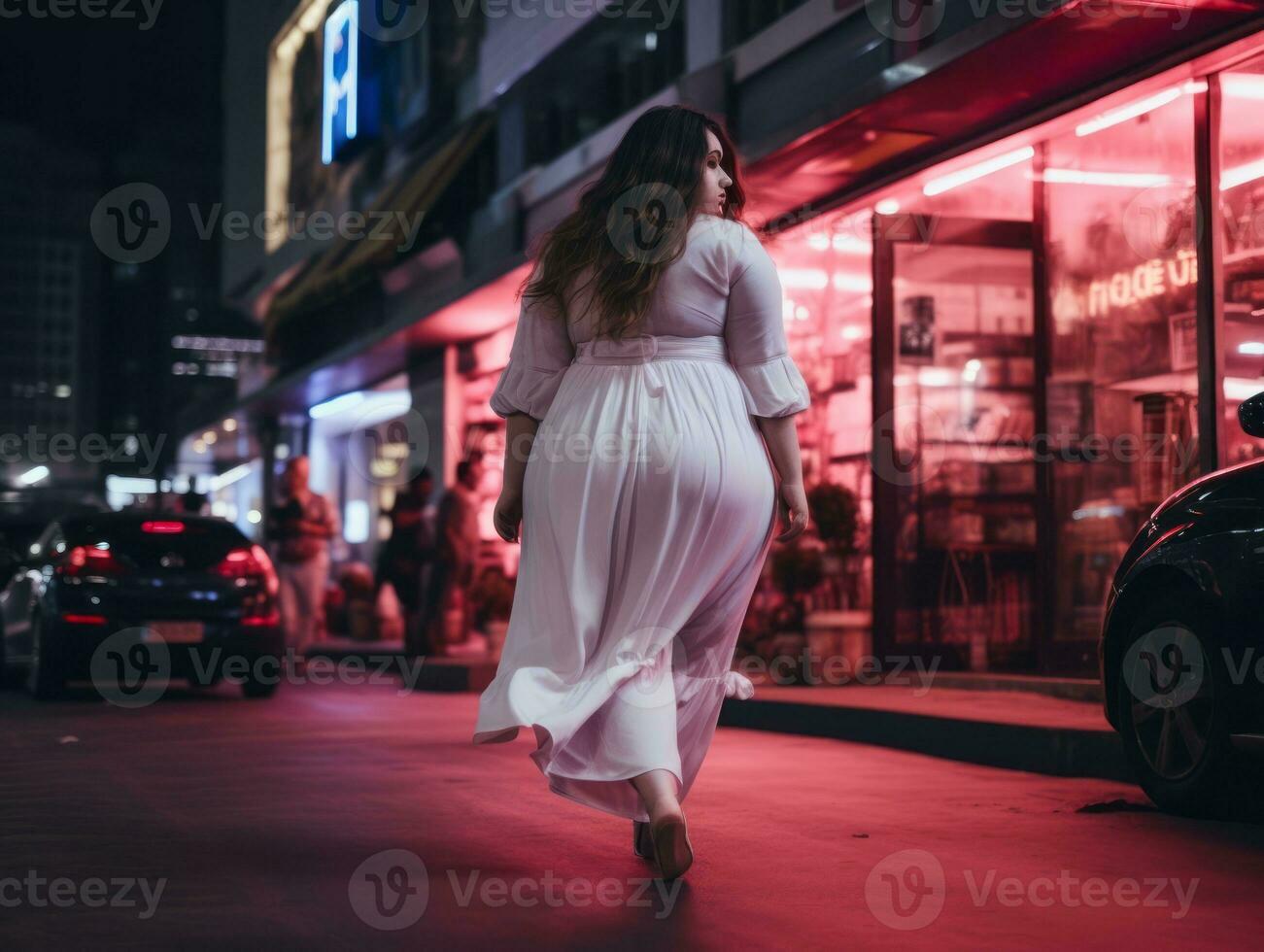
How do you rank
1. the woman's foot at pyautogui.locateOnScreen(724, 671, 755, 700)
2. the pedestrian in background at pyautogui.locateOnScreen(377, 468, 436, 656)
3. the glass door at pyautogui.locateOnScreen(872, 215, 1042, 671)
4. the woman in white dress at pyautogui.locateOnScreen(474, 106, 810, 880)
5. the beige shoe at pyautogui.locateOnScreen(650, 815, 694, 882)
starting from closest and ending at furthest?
the beige shoe at pyautogui.locateOnScreen(650, 815, 694, 882), the woman in white dress at pyautogui.locateOnScreen(474, 106, 810, 880), the woman's foot at pyautogui.locateOnScreen(724, 671, 755, 700), the glass door at pyautogui.locateOnScreen(872, 215, 1042, 671), the pedestrian in background at pyautogui.locateOnScreen(377, 468, 436, 656)

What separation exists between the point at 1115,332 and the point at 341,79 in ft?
61.3

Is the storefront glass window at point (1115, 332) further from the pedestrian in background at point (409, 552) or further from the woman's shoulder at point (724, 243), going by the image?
the pedestrian in background at point (409, 552)

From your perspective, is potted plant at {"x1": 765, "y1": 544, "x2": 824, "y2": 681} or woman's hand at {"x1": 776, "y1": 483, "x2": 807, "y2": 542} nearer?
woman's hand at {"x1": 776, "y1": 483, "x2": 807, "y2": 542}

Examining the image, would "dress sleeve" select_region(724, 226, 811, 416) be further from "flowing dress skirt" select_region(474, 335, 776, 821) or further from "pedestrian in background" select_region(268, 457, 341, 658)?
"pedestrian in background" select_region(268, 457, 341, 658)

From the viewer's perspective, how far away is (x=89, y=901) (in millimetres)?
4344

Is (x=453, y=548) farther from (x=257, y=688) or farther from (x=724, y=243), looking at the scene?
(x=724, y=243)

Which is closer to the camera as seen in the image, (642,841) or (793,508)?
(793,508)

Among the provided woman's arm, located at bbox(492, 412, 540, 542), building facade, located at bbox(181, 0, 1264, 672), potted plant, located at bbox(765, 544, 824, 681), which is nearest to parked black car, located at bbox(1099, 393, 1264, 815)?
building facade, located at bbox(181, 0, 1264, 672)

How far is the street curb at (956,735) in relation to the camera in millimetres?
7527

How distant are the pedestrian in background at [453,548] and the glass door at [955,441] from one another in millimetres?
3881

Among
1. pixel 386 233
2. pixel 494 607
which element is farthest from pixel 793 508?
pixel 386 233

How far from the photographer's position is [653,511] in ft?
15.5

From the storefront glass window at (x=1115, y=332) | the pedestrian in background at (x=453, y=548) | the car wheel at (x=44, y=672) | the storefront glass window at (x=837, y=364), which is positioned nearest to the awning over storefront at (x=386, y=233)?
the pedestrian in background at (x=453, y=548)

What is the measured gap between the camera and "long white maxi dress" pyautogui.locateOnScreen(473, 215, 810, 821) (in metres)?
4.59
